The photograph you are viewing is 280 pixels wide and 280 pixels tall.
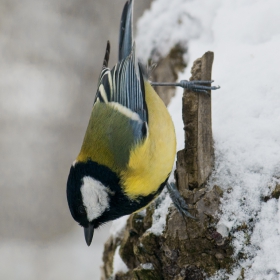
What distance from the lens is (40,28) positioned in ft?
14.9

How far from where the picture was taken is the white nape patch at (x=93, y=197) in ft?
5.42

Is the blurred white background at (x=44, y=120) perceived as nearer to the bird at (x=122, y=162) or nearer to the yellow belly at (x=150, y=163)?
the bird at (x=122, y=162)

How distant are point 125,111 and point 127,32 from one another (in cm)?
45

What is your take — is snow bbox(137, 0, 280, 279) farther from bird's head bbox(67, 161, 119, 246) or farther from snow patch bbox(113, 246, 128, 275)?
snow patch bbox(113, 246, 128, 275)

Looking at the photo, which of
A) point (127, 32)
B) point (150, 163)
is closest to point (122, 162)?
point (150, 163)

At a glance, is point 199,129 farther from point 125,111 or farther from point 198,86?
point 125,111

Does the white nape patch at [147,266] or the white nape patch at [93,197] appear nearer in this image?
the white nape patch at [93,197]

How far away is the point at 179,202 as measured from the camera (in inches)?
64.7

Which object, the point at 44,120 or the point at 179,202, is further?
the point at 44,120

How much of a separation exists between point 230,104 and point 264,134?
0.78 feet

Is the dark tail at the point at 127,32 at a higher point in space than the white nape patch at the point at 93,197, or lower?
higher

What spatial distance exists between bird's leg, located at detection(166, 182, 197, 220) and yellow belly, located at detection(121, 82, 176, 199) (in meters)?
0.06

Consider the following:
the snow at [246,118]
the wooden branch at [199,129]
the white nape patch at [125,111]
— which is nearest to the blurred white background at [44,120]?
the snow at [246,118]

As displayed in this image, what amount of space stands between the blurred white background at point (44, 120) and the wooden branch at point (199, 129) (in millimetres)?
2839
